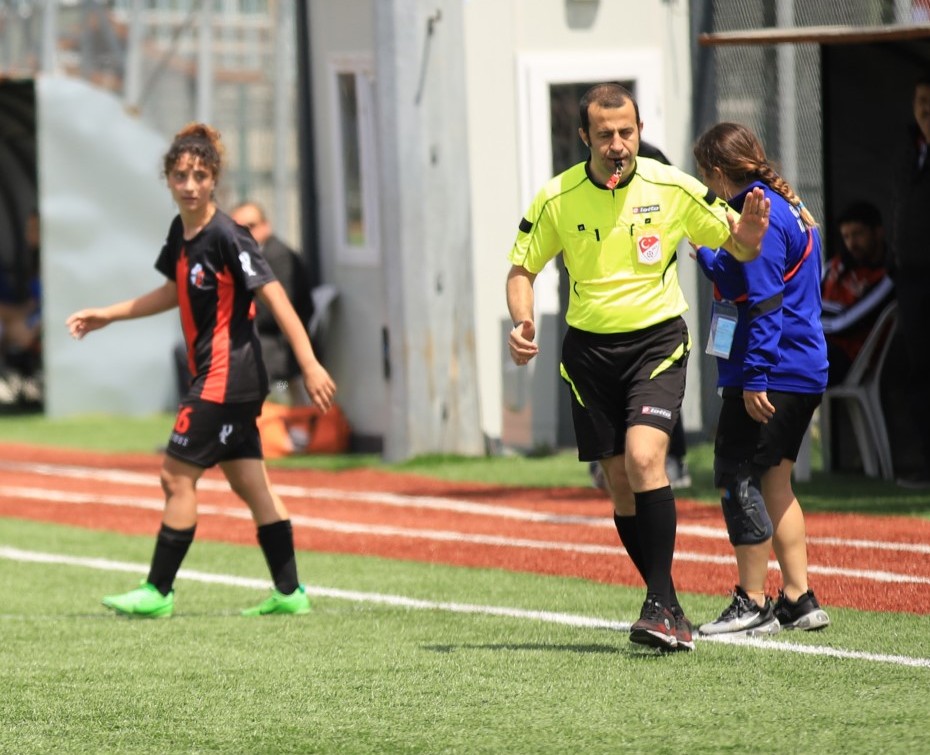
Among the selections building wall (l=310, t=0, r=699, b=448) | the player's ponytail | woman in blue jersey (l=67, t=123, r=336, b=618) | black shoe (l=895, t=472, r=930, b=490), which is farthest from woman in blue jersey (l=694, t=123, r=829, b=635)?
building wall (l=310, t=0, r=699, b=448)

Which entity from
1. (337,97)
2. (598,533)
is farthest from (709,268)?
(337,97)

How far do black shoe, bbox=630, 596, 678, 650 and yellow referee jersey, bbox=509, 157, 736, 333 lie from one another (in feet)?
3.27

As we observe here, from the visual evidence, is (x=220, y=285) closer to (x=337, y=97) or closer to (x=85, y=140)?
(x=337, y=97)

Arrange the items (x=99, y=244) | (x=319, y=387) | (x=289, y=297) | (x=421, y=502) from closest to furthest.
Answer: (x=319, y=387) < (x=421, y=502) < (x=289, y=297) < (x=99, y=244)

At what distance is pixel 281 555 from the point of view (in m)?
8.03

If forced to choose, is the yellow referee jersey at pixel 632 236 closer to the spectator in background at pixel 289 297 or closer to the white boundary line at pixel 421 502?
the white boundary line at pixel 421 502

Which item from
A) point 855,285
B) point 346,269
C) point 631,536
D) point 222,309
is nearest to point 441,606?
point 631,536

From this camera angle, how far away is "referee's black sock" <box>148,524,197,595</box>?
7961 millimetres

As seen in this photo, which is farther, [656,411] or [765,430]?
[765,430]

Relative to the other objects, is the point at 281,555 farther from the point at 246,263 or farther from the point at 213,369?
the point at 246,263

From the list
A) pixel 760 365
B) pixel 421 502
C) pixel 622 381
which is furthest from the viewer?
pixel 421 502

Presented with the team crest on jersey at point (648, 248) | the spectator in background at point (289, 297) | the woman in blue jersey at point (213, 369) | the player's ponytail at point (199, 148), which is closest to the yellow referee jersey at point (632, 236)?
the team crest on jersey at point (648, 248)

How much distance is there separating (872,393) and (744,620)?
225 inches

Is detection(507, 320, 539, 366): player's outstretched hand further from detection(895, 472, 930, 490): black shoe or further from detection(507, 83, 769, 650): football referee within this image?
detection(895, 472, 930, 490): black shoe
